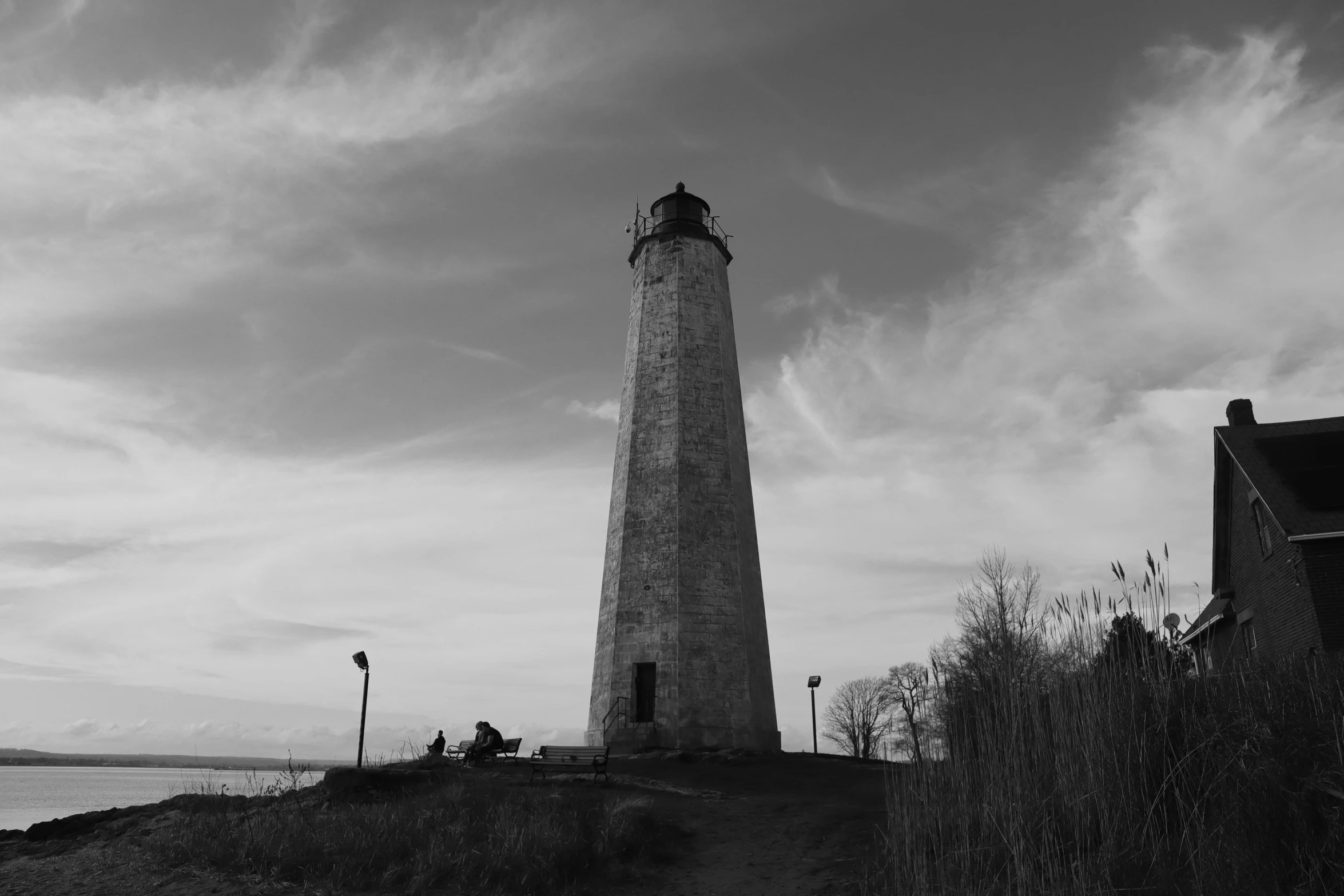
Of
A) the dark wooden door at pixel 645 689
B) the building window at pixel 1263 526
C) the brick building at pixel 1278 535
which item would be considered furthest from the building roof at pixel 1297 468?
the dark wooden door at pixel 645 689

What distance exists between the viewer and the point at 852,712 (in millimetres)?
53812

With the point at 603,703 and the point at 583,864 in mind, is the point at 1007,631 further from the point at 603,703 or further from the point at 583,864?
the point at 603,703

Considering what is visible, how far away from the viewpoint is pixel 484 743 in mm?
18141

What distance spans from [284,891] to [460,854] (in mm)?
1867

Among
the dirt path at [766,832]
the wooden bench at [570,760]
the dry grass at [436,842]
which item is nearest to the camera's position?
the dirt path at [766,832]

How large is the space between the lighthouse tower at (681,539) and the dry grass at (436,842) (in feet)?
26.0

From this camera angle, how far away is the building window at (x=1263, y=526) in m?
18.8

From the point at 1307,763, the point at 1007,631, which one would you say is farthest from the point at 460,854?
the point at 1307,763

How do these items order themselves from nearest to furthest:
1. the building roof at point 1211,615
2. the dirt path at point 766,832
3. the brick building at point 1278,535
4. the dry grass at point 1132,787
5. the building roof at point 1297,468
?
the dry grass at point 1132,787
the dirt path at point 766,832
the brick building at point 1278,535
the building roof at point 1297,468
the building roof at point 1211,615

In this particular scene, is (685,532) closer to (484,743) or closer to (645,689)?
(645,689)

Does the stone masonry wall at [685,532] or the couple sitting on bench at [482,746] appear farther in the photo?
the stone masonry wall at [685,532]

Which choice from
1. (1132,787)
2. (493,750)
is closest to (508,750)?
(493,750)

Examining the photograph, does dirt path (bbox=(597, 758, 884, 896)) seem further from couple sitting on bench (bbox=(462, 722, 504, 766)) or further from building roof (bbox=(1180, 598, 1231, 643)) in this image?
building roof (bbox=(1180, 598, 1231, 643))

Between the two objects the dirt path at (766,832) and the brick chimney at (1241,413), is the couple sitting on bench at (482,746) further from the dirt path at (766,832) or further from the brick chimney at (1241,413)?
the brick chimney at (1241,413)
